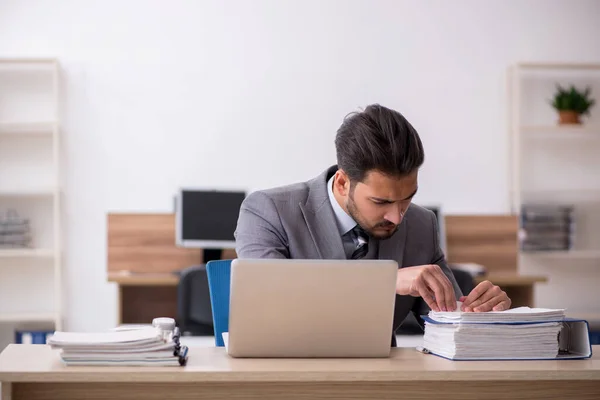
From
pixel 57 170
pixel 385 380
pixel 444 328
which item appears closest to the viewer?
pixel 385 380

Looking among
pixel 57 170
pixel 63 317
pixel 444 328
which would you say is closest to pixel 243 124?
pixel 57 170

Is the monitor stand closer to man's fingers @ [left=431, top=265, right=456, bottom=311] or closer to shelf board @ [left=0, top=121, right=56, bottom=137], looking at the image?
shelf board @ [left=0, top=121, right=56, bottom=137]

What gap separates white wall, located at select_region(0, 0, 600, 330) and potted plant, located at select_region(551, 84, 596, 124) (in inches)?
13.6

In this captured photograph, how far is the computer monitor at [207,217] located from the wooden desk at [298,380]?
2985 mm

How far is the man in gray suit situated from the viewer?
1.82 m

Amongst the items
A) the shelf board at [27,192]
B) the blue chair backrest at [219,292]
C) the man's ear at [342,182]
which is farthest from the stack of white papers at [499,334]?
the shelf board at [27,192]

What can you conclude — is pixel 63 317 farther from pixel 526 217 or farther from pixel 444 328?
pixel 444 328

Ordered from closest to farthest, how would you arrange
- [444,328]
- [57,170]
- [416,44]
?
[444,328] < [57,170] < [416,44]

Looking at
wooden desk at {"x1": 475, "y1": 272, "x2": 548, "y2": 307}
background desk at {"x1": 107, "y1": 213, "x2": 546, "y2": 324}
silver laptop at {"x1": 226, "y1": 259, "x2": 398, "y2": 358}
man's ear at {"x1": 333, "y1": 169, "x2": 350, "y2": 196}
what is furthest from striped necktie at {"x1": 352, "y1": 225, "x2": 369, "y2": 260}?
wooden desk at {"x1": 475, "y1": 272, "x2": 548, "y2": 307}

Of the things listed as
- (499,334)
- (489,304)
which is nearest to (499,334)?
(499,334)

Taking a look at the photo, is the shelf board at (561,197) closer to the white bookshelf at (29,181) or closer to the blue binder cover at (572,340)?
the white bookshelf at (29,181)

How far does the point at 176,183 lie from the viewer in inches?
202

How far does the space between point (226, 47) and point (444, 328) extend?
3.76 metres

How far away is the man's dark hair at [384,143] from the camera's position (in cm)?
190
